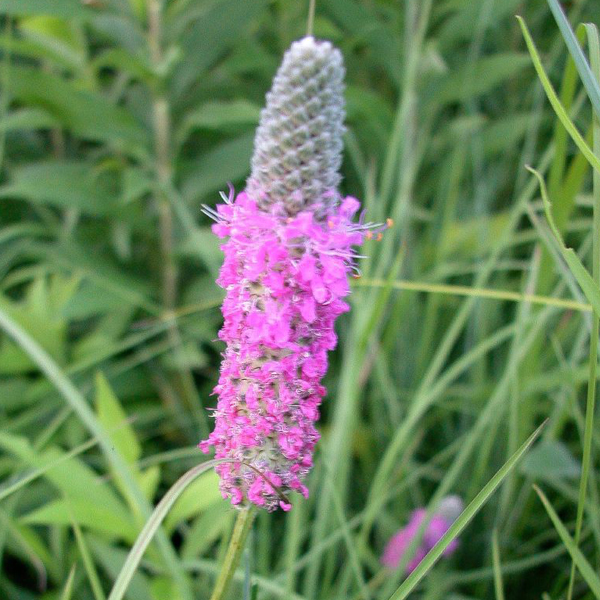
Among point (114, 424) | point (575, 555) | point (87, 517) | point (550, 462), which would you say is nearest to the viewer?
point (575, 555)

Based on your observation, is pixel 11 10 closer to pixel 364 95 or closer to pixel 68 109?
pixel 68 109

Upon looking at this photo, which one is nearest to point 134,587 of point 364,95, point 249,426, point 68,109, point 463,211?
point 249,426

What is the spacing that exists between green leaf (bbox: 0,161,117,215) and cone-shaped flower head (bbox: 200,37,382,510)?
159 centimetres

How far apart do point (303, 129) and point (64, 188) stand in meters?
1.71

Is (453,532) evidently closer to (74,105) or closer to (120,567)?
(120,567)

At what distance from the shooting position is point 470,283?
3.06m

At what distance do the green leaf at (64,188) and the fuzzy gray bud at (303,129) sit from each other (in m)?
1.62

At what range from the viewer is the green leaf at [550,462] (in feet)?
6.40

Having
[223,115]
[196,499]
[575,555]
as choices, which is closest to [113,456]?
[196,499]

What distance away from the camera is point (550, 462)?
6.51ft

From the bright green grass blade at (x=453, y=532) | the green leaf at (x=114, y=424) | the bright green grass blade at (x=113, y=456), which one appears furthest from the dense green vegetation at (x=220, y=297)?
the bright green grass blade at (x=453, y=532)

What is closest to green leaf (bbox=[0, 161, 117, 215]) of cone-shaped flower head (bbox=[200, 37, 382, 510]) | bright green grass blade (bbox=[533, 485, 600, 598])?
cone-shaped flower head (bbox=[200, 37, 382, 510])

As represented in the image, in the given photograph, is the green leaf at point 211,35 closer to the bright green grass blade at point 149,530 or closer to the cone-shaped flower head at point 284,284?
the cone-shaped flower head at point 284,284

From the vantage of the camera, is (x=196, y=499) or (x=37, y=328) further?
(x=37, y=328)
